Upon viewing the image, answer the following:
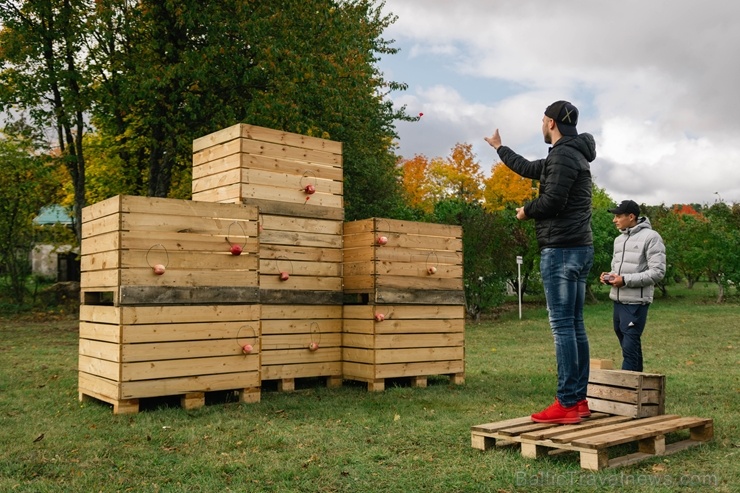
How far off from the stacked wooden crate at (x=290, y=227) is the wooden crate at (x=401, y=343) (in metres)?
0.32

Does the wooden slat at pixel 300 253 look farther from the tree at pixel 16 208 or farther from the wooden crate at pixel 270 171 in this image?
the tree at pixel 16 208

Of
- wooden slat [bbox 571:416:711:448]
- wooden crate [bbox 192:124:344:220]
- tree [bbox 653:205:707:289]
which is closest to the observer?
wooden slat [bbox 571:416:711:448]

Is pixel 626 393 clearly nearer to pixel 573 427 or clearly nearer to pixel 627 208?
pixel 573 427

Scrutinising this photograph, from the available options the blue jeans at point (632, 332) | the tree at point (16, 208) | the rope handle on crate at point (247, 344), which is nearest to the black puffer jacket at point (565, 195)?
the blue jeans at point (632, 332)

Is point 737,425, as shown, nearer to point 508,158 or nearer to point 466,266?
point 508,158

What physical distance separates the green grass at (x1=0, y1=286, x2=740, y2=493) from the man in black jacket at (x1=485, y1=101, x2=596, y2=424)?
0.56 meters

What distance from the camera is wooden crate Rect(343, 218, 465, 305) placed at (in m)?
9.26

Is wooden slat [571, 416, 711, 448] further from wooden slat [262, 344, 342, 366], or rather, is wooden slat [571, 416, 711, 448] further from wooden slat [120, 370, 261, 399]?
wooden slat [262, 344, 342, 366]

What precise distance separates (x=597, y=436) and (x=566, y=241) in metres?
1.48

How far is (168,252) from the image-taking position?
768 cm

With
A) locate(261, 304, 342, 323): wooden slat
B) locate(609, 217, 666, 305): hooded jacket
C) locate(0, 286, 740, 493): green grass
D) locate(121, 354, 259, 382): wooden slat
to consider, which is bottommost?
locate(0, 286, 740, 493): green grass

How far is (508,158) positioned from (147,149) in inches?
629

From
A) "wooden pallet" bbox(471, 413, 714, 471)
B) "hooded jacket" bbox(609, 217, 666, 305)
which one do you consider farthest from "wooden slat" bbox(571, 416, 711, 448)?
"hooded jacket" bbox(609, 217, 666, 305)

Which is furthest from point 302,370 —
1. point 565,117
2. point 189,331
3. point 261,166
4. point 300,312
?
point 565,117
